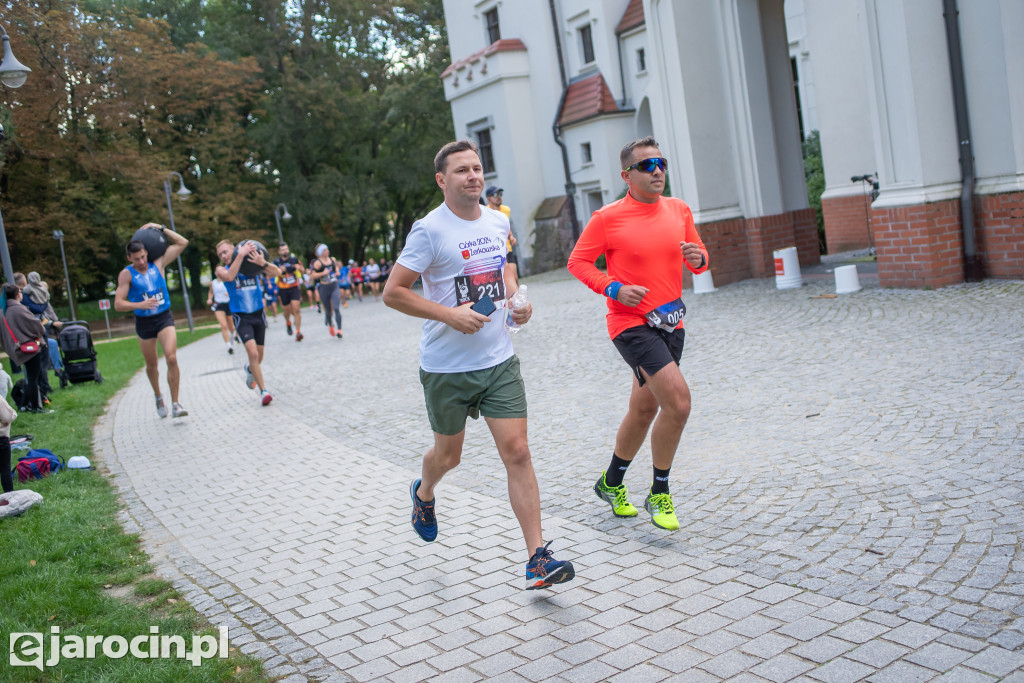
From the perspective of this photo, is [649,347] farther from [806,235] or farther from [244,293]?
[806,235]

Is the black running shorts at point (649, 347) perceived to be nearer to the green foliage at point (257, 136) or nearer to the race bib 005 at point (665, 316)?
the race bib 005 at point (665, 316)

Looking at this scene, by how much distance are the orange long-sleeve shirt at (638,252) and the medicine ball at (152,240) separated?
23.3ft

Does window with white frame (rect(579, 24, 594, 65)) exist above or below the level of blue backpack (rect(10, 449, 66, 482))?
above

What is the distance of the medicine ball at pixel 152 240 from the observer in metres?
10.5

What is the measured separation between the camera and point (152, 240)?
10609 millimetres

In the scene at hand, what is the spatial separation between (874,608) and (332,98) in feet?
145

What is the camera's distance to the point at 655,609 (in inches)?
156

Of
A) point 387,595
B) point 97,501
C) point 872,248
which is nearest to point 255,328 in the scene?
point 97,501

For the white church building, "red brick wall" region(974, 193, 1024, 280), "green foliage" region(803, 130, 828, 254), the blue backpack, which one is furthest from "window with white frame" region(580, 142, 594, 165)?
the blue backpack

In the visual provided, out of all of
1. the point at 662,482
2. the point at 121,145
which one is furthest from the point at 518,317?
the point at 121,145

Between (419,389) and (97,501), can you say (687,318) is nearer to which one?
(419,389)

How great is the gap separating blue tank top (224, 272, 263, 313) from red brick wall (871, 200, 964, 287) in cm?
855

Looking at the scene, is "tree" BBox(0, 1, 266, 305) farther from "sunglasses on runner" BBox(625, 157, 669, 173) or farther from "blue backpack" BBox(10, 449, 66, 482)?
"sunglasses on runner" BBox(625, 157, 669, 173)

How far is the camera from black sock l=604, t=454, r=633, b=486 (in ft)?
17.2
